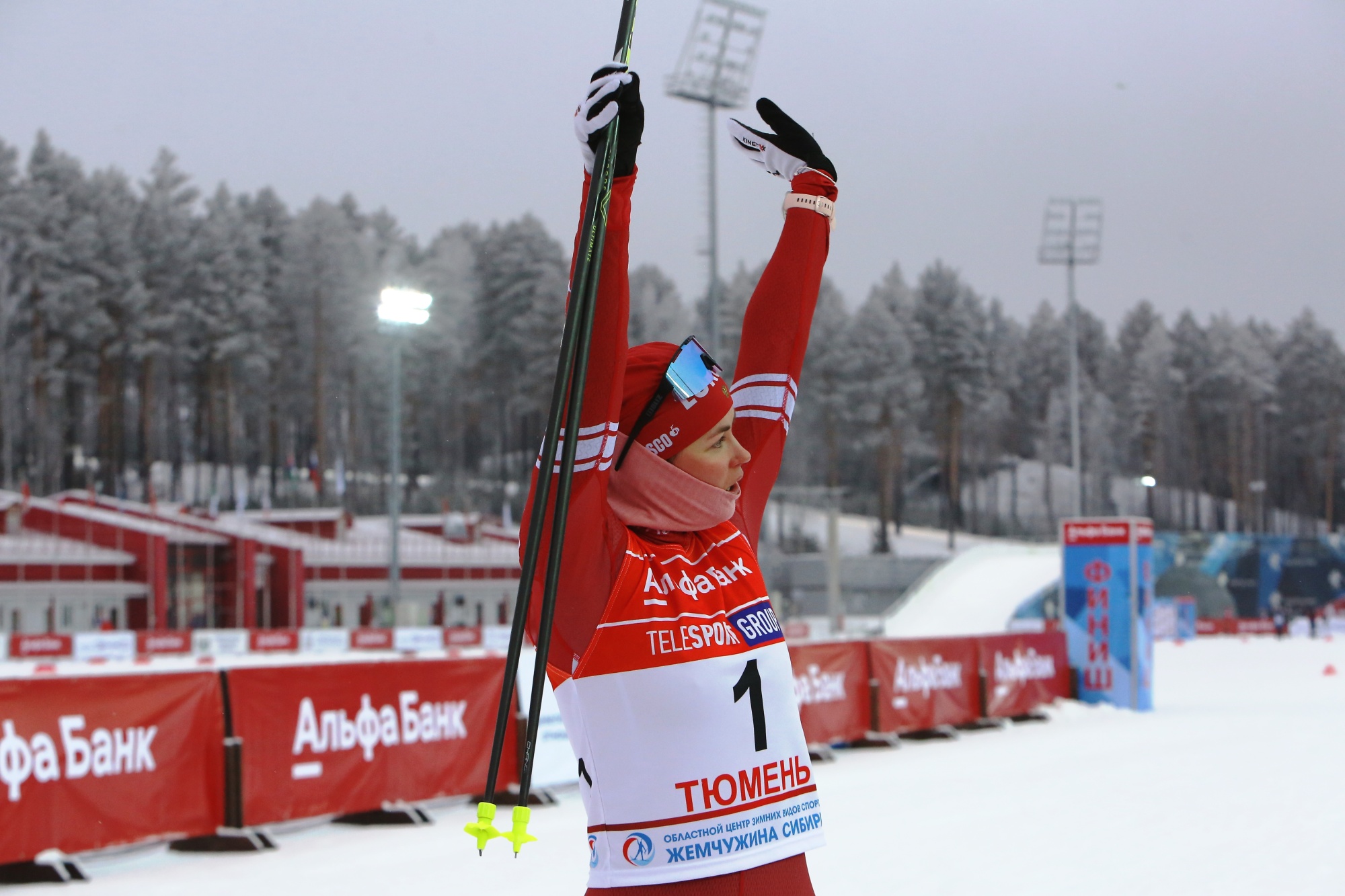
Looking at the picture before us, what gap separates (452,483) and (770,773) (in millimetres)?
65861

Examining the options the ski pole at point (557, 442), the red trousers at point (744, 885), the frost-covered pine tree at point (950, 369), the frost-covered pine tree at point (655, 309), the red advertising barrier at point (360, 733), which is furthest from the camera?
the frost-covered pine tree at point (950, 369)

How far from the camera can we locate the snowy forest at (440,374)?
192 ft

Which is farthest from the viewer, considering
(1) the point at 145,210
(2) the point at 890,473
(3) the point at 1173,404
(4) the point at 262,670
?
(3) the point at 1173,404

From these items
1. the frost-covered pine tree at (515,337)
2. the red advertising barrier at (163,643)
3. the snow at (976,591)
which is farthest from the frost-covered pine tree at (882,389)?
the red advertising barrier at (163,643)

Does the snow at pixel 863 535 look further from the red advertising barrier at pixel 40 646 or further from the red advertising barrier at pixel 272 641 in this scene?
the red advertising barrier at pixel 40 646

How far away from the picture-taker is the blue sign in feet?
61.9

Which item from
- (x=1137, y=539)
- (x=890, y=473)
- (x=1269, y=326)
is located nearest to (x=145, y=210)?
(x=890, y=473)

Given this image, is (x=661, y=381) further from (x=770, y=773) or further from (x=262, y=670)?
(x=262, y=670)

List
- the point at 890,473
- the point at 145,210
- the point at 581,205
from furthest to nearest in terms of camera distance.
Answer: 1. the point at 890,473
2. the point at 145,210
3. the point at 581,205

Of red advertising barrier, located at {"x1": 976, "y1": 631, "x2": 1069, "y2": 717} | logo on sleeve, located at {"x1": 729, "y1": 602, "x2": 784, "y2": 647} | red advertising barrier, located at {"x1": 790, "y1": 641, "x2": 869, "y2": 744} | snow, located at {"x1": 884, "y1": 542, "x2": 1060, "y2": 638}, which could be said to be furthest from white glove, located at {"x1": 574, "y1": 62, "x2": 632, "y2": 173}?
snow, located at {"x1": 884, "y1": 542, "x2": 1060, "y2": 638}

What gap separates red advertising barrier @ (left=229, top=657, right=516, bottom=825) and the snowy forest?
4512 cm

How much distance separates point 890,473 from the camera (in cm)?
7756

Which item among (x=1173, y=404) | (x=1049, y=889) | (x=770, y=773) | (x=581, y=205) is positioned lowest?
(x=1049, y=889)

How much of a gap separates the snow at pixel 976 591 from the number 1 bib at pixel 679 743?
3697cm
